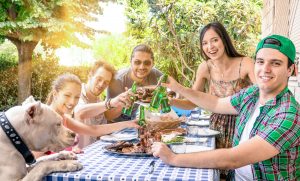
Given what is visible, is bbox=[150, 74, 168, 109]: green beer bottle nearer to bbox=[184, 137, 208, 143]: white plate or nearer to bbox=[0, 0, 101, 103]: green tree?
bbox=[184, 137, 208, 143]: white plate

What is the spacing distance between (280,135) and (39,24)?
1170 centimetres

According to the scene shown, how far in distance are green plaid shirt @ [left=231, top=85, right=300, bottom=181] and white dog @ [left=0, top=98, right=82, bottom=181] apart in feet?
3.20

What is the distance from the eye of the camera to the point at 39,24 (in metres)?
12.5

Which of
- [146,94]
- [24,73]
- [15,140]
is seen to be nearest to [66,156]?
[15,140]

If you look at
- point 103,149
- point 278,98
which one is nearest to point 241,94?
point 278,98

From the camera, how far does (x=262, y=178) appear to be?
2018 mm

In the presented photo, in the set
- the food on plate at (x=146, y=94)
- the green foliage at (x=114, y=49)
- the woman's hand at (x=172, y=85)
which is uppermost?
the green foliage at (x=114, y=49)

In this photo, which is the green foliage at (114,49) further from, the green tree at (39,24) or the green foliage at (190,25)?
the green foliage at (190,25)

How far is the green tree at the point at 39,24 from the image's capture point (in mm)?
12492

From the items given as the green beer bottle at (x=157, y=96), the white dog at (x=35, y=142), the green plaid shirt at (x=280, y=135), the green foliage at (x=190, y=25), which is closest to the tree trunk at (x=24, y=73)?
the green foliage at (x=190, y=25)

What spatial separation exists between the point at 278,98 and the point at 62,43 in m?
12.3

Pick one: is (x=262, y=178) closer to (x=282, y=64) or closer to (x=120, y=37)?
(x=282, y=64)

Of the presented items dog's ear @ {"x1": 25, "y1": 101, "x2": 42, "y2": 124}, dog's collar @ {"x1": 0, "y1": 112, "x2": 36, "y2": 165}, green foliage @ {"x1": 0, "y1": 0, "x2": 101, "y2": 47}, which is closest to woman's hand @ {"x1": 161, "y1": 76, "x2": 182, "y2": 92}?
dog's ear @ {"x1": 25, "y1": 101, "x2": 42, "y2": 124}

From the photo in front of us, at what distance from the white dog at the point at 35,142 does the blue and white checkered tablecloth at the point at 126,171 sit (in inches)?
2.4
